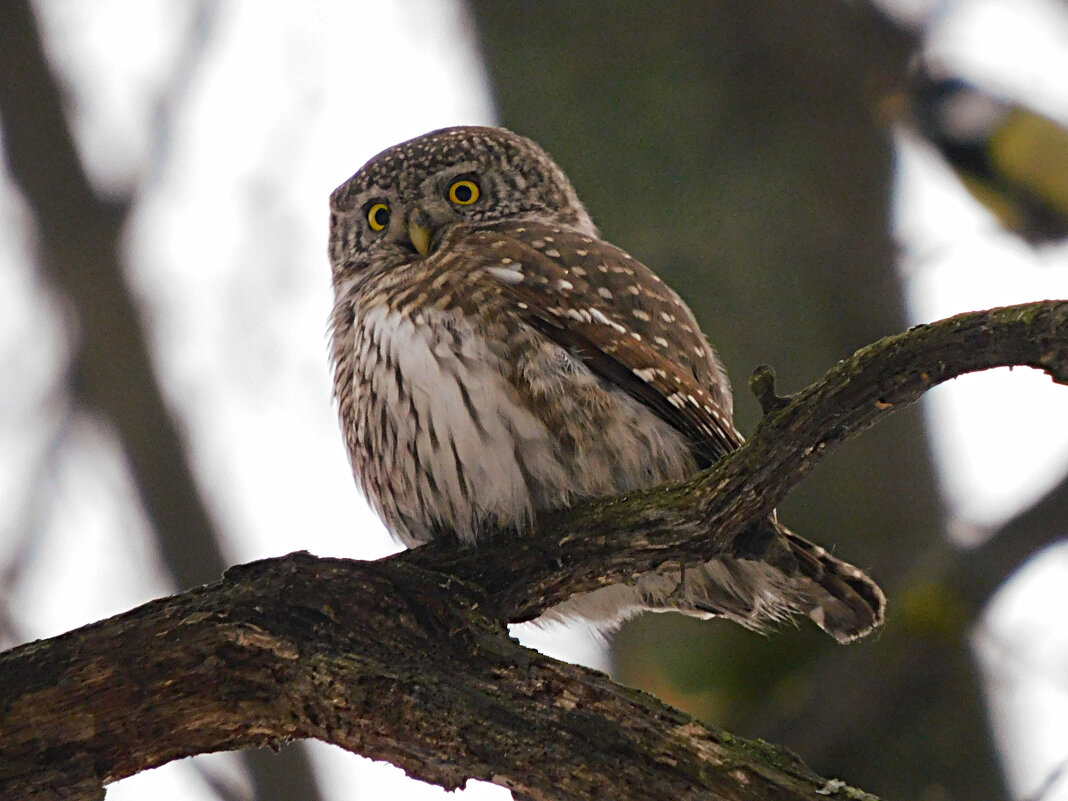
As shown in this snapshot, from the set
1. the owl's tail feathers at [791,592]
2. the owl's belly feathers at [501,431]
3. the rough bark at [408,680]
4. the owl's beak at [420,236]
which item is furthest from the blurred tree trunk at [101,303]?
the rough bark at [408,680]

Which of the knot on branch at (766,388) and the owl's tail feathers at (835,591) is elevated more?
the knot on branch at (766,388)

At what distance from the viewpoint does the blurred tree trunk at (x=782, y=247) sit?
4398 millimetres

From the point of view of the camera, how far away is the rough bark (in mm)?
2607

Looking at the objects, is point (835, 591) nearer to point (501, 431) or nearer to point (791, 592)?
point (791, 592)

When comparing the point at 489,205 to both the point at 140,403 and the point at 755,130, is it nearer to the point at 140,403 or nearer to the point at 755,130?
the point at 755,130

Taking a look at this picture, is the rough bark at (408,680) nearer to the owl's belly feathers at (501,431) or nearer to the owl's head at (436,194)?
the owl's belly feathers at (501,431)

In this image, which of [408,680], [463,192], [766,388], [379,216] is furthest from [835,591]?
[379,216]

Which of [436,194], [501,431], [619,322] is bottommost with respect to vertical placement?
[501,431]

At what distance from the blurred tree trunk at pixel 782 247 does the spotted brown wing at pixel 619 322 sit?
2.41 feet

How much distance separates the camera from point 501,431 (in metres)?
3.53

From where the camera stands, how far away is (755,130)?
5.29m

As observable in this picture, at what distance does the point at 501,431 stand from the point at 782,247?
6.30 ft

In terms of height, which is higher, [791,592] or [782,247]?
[782,247]

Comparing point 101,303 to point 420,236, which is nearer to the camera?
point 420,236
